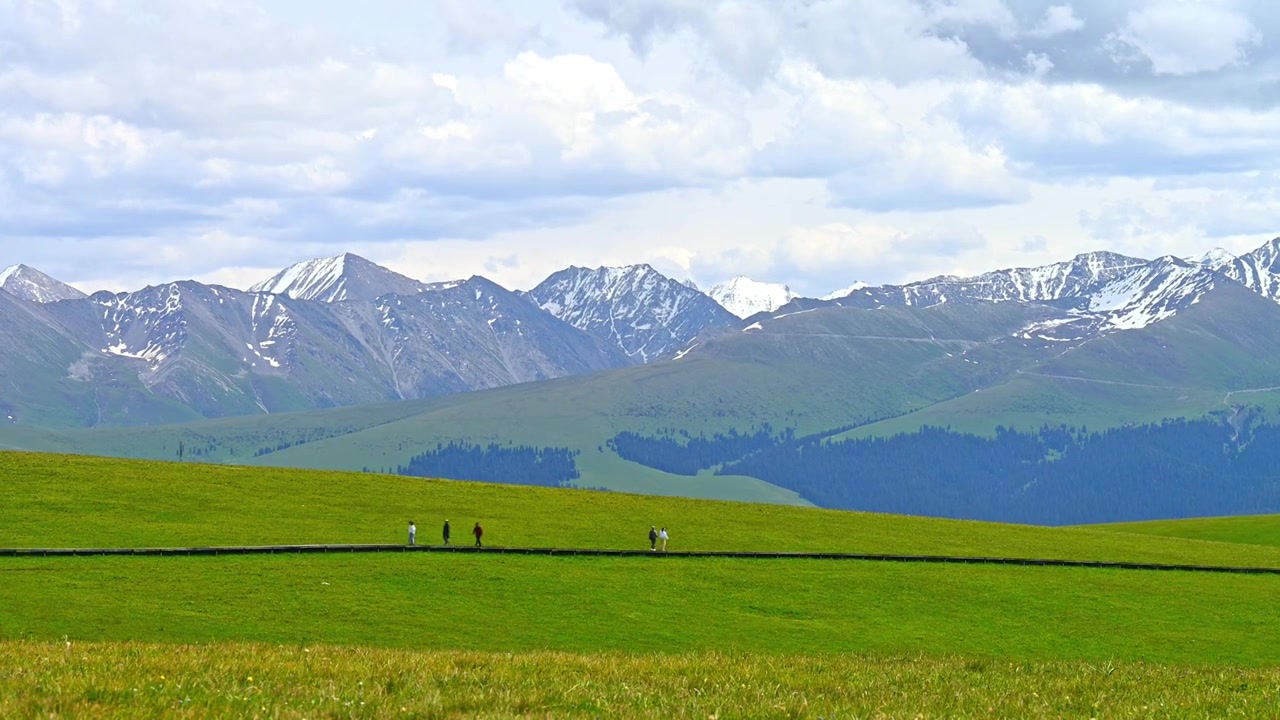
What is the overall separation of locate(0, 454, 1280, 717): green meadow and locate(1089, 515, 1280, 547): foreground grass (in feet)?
72.7

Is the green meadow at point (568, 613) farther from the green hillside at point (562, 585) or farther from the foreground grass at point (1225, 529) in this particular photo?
the foreground grass at point (1225, 529)

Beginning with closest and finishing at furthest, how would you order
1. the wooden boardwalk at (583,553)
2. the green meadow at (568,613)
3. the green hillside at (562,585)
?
the green meadow at (568,613) < the green hillside at (562,585) < the wooden boardwalk at (583,553)

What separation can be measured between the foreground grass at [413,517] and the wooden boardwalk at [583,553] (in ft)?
13.6

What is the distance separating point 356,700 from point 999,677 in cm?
1525

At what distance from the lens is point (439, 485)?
12488 centimetres

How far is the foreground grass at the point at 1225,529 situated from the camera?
14100cm

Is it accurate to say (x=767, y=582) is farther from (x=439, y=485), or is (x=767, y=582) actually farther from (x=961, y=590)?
(x=439, y=485)

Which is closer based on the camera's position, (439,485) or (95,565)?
(95,565)

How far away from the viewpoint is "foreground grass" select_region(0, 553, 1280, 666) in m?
55.8

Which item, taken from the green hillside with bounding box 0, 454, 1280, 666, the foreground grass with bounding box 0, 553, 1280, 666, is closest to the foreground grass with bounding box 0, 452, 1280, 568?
the green hillside with bounding box 0, 454, 1280, 666

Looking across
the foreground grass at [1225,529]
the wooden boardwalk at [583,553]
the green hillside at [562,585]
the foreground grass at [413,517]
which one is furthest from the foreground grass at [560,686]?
the foreground grass at [1225,529]

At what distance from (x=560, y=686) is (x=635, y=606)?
133 ft

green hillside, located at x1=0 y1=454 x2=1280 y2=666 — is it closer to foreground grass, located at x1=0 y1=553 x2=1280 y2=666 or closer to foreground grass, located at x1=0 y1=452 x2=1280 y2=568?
foreground grass, located at x1=0 y1=553 x2=1280 y2=666

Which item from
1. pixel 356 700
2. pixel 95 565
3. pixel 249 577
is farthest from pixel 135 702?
pixel 95 565
